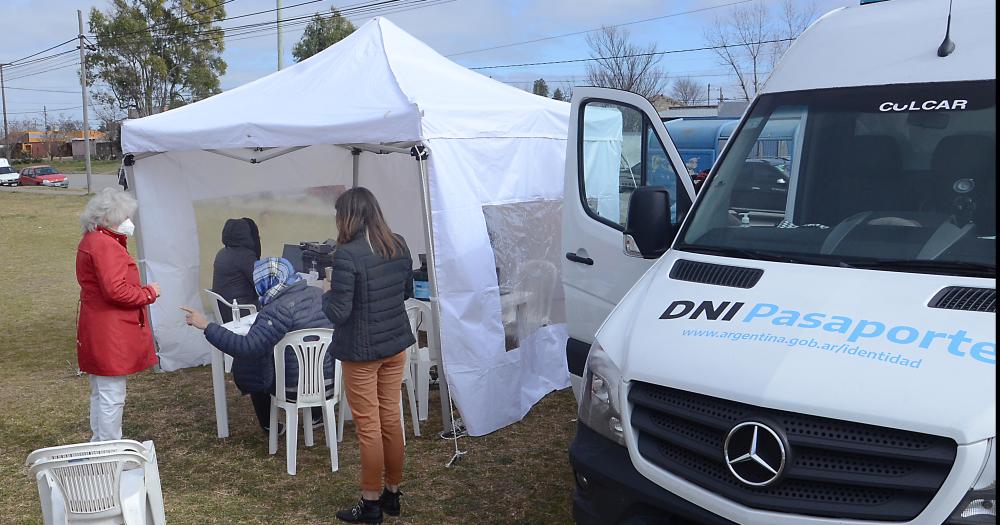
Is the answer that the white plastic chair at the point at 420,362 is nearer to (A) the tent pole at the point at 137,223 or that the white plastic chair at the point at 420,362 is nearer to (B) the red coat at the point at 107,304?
(B) the red coat at the point at 107,304

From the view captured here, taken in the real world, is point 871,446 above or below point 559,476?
above

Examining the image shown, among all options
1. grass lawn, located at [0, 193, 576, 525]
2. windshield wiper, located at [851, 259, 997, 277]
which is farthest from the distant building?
windshield wiper, located at [851, 259, 997, 277]

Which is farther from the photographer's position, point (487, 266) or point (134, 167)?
point (134, 167)

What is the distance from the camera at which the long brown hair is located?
14.4 feet

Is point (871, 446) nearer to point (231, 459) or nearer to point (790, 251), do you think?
point (790, 251)

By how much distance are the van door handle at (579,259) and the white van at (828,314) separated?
36.9 inches

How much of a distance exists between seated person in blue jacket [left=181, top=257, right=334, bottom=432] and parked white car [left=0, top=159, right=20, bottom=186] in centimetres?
4777

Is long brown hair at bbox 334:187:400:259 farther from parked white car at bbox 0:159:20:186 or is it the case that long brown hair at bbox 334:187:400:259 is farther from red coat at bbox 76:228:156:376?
parked white car at bbox 0:159:20:186

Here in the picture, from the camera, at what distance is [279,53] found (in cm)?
2367

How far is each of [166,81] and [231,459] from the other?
40482mm

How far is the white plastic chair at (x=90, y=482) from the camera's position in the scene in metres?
3.43

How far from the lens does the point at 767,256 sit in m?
3.27

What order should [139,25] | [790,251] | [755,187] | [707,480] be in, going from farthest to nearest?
1. [139,25]
2. [755,187]
3. [790,251]
4. [707,480]

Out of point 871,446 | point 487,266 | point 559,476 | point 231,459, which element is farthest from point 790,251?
point 231,459
